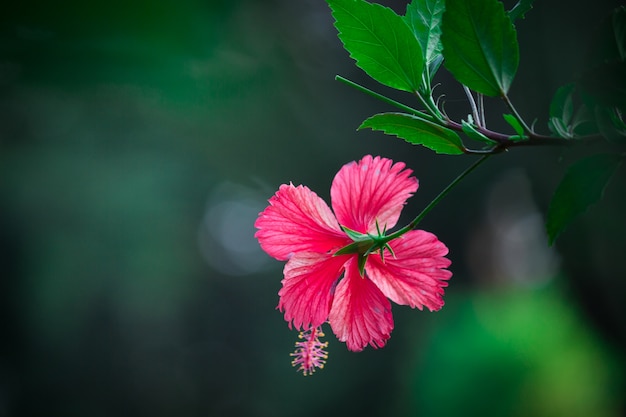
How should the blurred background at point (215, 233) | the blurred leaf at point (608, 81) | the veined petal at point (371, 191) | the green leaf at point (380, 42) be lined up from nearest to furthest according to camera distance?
the blurred leaf at point (608, 81) < the green leaf at point (380, 42) < the veined petal at point (371, 191) < the blurred background at point (215, 233)

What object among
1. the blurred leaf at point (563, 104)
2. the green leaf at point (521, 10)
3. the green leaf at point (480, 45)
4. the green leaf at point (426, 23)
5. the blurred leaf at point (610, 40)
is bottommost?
the blurred leaf at point (563, 104)

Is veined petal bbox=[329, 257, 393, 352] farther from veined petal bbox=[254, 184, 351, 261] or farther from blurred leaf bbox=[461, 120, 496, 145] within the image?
blurred leaf bbox=[461, 120, 496, 145]

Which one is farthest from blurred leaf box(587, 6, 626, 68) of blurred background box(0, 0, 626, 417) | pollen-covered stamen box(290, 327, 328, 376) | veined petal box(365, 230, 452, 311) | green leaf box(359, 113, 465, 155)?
blurred background box(0, 0, 626, 417)

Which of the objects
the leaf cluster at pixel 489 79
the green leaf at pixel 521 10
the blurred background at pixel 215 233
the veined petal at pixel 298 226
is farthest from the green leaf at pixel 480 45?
the blurred background at pixel 215 233

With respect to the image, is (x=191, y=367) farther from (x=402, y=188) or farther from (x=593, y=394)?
(x=402, y=188)

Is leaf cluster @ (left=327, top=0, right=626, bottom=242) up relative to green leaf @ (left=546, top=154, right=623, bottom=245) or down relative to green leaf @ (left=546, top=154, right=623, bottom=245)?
up

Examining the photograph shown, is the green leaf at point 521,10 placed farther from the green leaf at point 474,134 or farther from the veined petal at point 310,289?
the veined petal at point 310,289

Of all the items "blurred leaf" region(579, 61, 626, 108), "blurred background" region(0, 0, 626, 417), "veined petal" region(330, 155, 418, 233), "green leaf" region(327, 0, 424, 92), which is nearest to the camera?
"blurred leaf" region(579, 61, 626, 108)

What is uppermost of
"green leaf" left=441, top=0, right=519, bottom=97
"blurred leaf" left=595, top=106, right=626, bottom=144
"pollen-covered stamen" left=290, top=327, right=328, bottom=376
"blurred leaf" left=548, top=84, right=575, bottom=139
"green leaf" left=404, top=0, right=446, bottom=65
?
"green leaf" left=404, top=0, right=446, bottom=65
